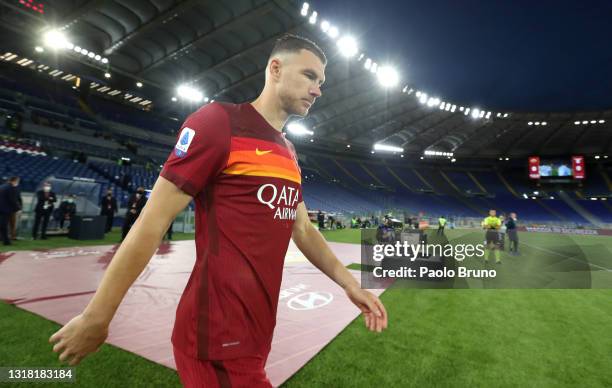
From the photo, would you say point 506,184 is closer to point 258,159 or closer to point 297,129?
point 297,129

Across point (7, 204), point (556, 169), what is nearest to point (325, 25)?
point (7, 204)

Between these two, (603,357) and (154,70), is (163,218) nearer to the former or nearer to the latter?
(603,357)

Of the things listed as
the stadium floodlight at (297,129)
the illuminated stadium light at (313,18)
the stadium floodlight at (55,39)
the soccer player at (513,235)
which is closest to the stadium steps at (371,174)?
the stadium floodlight at (297,129)

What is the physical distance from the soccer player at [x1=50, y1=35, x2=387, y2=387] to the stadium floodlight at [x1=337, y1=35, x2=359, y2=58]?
28021mm

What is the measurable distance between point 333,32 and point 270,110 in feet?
89.3

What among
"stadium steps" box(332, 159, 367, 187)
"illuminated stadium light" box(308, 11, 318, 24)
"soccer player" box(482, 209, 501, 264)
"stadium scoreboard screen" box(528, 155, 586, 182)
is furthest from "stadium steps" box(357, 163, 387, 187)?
"soccer player" box(482, 209, 501, 264)

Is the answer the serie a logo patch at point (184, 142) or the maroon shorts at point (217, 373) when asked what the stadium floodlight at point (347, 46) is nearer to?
the serie a logo patch at point (184, 142)

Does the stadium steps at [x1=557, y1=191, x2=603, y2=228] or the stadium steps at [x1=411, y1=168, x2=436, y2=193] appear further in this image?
the stadium steps at [x1=411, y1=168, x2=436, y2=193]

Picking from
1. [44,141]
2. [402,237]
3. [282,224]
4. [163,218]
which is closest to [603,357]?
[282,224]

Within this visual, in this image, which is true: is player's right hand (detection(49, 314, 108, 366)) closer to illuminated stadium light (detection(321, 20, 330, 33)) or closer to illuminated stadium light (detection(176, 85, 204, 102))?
illuminated stadium light (detection(321, 20, 330, 33))

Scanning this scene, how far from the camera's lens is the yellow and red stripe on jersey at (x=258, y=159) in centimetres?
121

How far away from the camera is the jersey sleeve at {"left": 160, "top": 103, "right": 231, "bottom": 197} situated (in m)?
1.08

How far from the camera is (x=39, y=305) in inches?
171

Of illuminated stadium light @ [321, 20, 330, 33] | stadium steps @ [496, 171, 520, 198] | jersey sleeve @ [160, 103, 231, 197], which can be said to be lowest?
jersey sleeve @ [160, 103, 231, 197]
